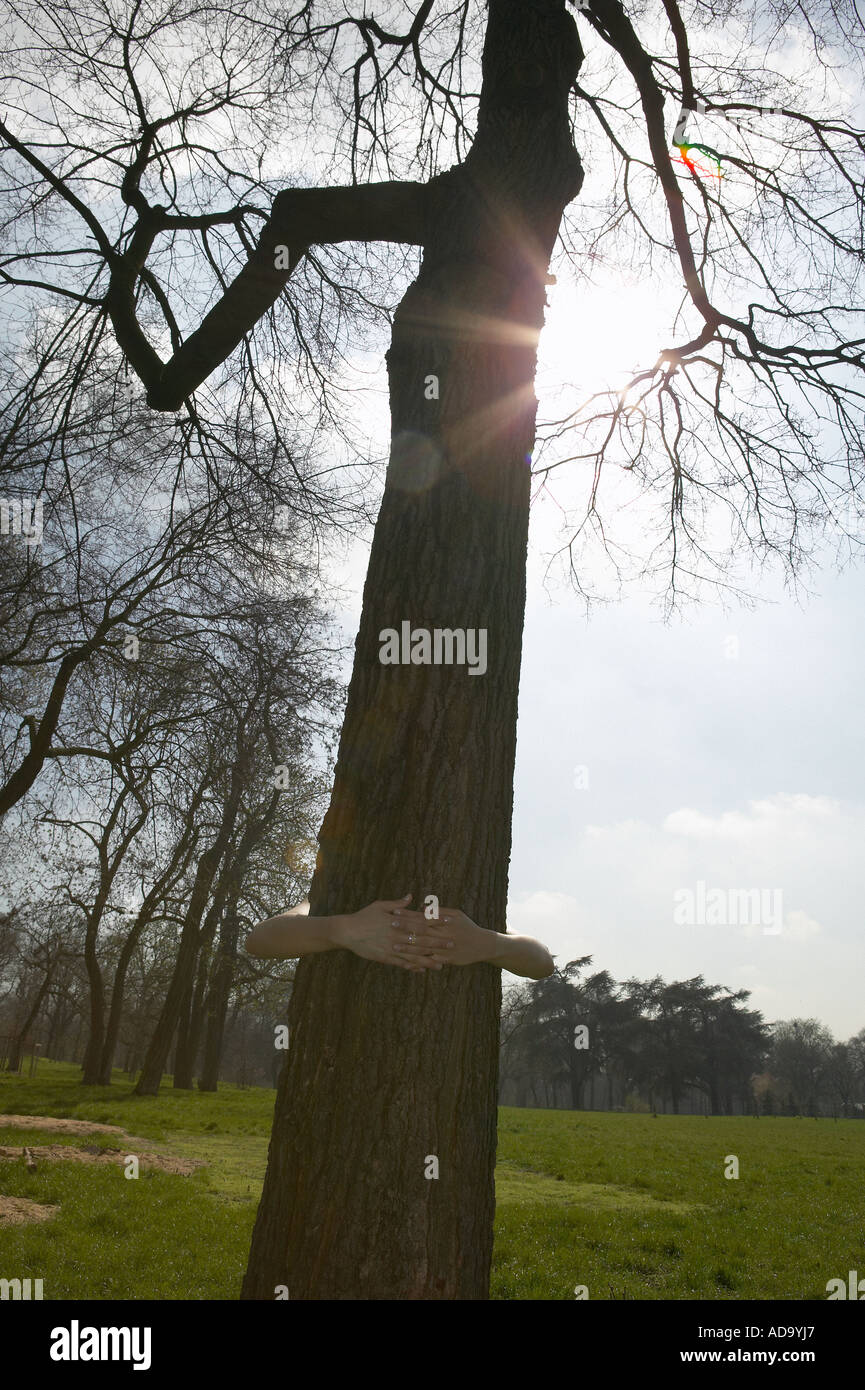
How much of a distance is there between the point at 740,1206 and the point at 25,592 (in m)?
11.1

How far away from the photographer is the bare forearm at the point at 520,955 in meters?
2.21

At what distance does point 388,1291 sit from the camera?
191cm

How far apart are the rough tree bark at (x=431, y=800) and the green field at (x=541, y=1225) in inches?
169

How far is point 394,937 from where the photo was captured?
7.00 feet

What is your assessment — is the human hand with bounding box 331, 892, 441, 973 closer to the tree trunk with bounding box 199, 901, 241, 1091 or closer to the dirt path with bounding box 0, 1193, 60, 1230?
the dirt path with bounding box 0, 1193, 60, 1230

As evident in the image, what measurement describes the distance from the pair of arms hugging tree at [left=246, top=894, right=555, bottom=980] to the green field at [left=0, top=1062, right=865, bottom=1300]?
4.50 metres

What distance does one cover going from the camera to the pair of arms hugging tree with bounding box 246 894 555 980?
2.13 meters

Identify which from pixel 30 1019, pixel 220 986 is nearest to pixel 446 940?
pixel 220 986

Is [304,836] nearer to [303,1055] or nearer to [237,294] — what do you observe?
[237,294]

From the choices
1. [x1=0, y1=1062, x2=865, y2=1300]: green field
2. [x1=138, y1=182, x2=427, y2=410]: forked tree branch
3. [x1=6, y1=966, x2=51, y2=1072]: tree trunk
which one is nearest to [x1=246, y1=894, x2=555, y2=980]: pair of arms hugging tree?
[x1=138, y1=182, x2=427, y2=410]: forked tree branch

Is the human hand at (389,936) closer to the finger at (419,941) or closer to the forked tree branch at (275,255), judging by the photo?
the finger at (419,941)

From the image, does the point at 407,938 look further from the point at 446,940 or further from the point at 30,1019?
the point at 30,1019

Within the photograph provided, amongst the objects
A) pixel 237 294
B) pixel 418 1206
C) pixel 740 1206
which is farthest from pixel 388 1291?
pixel 740 1206

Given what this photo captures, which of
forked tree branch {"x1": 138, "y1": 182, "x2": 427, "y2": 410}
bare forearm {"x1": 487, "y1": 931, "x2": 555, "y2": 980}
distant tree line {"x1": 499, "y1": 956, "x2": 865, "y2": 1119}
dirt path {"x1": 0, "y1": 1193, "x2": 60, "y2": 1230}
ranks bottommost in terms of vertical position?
distant tree line {"x1": 499, "y1": 956, "x2": 865, "y2": 1119}
